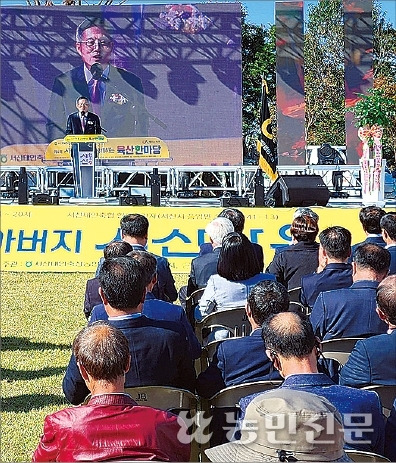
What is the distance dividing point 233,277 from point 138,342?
4.35 feet

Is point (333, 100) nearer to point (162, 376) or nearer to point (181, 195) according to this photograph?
point (181, 195)

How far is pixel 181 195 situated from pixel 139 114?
3.12 metres

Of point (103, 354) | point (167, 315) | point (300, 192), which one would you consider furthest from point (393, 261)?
point (300, 192)

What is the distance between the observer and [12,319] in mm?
6441

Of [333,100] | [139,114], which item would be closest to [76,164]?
[139,114]

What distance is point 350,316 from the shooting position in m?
3.53

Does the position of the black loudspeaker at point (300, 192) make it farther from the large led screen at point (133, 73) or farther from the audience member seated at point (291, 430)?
the audience member seated at point (291, 430)

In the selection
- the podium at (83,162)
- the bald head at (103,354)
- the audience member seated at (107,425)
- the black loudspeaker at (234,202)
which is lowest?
the audience member seated at (107,425)

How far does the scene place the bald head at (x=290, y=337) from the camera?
7.82 ft

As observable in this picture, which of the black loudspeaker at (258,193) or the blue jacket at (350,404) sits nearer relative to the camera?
the blue jacket at (350,404)

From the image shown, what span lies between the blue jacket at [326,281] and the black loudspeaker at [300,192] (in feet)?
24.6

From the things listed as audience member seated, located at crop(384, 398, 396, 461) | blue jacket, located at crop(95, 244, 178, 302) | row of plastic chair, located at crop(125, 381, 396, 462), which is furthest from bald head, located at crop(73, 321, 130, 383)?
blue jacket, located at crop(95, 244, 178, 302)

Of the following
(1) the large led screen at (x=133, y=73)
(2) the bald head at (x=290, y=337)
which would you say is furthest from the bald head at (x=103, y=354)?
(1) the large led screen at (x=133, y=73)

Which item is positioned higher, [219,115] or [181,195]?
[219,115]
